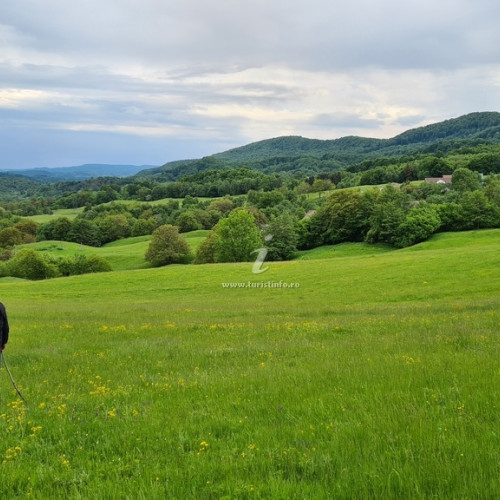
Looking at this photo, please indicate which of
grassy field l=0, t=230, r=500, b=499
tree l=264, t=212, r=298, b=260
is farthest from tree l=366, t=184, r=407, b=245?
grassy field l=0, t=230, r=500, b=499

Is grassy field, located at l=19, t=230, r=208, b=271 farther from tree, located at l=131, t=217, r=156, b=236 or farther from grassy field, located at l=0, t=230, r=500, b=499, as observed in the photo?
grassy field, located at l=0, t=230, r=500, b=499

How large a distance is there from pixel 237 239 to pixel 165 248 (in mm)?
19913

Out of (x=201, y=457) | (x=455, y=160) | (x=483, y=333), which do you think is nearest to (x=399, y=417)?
(x=201, y=457)

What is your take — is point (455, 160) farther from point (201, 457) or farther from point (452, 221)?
point (201, 457)

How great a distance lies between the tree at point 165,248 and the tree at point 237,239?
15.4 m

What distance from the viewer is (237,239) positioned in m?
78.4

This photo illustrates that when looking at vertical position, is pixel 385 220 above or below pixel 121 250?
above

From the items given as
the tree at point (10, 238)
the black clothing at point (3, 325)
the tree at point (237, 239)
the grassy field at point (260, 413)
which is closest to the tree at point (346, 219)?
the tree at point (237, 239)

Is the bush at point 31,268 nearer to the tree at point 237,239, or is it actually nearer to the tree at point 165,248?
the tree at point 165,248

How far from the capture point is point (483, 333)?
40.9ft

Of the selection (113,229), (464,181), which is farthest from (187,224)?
(464,181)

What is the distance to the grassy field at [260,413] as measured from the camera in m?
4.66

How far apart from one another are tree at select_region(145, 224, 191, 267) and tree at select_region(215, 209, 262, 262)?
15367 mm

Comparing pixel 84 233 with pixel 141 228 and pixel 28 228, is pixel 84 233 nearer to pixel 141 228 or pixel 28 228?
pixel 141 228
